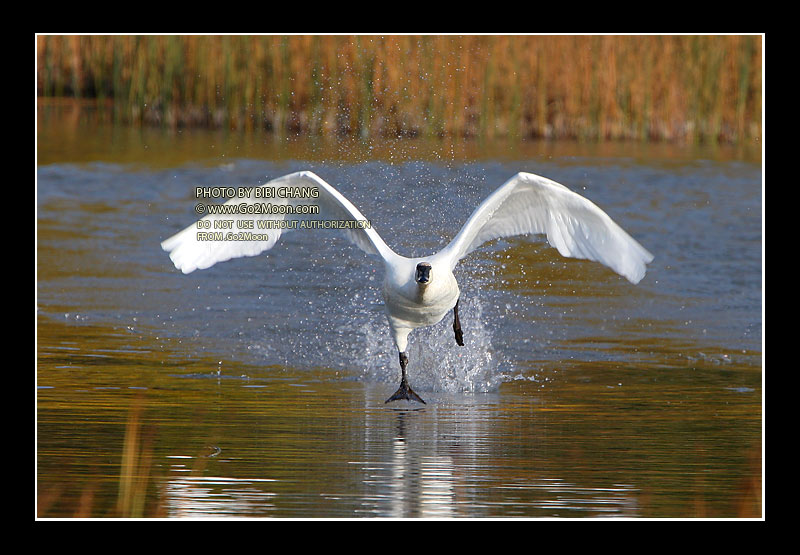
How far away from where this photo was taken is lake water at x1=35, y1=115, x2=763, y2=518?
21.8 feet

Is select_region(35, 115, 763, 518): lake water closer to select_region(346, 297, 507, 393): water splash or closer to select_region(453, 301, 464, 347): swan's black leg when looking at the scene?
select_region(346, 297, 507, 393): water splash

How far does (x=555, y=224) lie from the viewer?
8.66 m

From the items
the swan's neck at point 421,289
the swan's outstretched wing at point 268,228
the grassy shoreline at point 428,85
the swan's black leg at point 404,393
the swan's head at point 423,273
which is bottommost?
the swan's black leg at point 404,393

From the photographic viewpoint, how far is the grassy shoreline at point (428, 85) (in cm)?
1277

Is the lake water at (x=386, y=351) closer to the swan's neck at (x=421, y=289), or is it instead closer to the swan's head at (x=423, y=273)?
the swan's neck at (x=421, y=289)

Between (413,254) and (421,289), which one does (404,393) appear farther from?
(413,254)

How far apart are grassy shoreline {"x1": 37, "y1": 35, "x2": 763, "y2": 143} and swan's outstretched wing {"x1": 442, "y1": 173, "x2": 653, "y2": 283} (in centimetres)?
383

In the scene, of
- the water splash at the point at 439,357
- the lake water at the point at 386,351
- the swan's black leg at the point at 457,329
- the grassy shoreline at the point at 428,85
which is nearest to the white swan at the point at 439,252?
the swan's black leg at the point at 457,329

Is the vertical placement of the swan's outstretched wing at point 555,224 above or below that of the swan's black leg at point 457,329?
above

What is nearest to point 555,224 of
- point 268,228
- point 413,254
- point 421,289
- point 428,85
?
point 421,289

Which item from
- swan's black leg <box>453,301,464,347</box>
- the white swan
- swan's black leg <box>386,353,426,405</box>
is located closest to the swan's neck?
the white swan

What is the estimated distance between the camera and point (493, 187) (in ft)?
42.1

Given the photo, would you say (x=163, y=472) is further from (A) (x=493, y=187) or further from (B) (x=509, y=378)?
(A) (x=493, y=187)

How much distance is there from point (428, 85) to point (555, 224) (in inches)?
188
